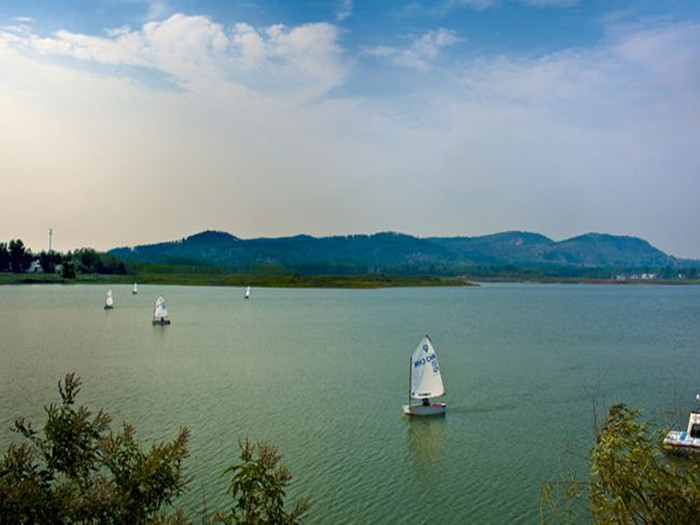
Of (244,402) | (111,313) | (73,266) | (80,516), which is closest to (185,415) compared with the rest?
(244,402)

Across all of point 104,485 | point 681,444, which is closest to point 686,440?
point 681,444

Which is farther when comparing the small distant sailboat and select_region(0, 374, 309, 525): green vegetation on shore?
the small distant sailboat

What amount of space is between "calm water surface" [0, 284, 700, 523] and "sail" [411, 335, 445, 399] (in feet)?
4.38

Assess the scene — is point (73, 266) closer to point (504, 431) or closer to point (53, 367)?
point (53, 367)

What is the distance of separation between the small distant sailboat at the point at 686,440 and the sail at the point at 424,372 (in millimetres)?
9312

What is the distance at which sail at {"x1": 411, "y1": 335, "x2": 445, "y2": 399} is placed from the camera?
2775 centimetres

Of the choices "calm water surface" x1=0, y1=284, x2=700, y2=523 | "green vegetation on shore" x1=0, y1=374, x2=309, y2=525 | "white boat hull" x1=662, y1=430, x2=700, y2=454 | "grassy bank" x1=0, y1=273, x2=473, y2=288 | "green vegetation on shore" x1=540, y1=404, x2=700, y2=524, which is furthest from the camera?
"grassy bank" x1=0, y1=273, x2=473, y2=288

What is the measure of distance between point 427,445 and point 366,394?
862 cm

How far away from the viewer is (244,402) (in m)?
29.3

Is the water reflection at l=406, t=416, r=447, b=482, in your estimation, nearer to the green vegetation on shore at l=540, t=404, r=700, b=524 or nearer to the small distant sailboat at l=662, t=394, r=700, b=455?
the small distant sailboat at l=662, t=394, r=700, b=455

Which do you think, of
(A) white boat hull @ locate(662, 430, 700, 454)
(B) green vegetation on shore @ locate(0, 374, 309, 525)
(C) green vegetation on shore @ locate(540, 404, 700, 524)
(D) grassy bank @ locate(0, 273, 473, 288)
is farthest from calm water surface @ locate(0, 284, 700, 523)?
(D) grassy bank @ locate(0, 273, 473, 288)

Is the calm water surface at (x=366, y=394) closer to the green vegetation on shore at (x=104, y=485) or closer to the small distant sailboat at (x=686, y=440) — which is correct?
the small distant sailboat at (x=686, y=440)

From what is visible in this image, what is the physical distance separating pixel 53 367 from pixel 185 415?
15.6m

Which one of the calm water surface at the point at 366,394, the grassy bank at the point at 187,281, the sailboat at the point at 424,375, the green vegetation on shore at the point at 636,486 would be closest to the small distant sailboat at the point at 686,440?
the calm water surface at the point at 366,394
